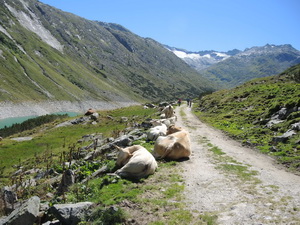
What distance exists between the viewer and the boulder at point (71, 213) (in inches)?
372

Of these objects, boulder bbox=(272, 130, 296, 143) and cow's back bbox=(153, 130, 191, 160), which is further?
boulder bbox=(272, 130, 296, 143)

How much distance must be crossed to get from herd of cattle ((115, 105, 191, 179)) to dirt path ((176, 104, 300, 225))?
3.87 ft

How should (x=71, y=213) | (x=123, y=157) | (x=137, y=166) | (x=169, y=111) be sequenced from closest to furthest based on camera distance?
(x=71, y=213)
(x=137, y=166)
(x=123, y=157)
(x=169, y=111)

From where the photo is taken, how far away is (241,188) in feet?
38.9

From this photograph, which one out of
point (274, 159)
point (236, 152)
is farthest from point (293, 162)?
point (236, 152)

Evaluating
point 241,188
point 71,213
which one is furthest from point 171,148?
point 71,213

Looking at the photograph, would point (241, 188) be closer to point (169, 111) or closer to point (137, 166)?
point (137, 166)

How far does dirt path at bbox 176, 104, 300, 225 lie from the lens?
8.96 meters

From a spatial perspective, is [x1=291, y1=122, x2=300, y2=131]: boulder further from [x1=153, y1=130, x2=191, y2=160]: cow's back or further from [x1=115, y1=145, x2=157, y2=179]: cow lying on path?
[x1=115, y1=145, x2=157, y2=179]: cow lying on path

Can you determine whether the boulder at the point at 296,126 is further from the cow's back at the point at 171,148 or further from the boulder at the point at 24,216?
the boulder at the point at 24,216

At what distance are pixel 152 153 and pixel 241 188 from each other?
22.6 ft

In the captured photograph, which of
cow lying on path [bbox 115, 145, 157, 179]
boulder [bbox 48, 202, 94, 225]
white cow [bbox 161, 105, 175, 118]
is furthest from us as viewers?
white cow [bbox 161, 105, 175, 118]

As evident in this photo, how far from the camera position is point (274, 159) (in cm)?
1803

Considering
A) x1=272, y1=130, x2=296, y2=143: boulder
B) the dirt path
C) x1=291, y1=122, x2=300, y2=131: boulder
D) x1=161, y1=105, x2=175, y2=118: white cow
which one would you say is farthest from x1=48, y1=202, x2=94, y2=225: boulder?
x1=161, y1=105, x2=175, y2=118: white cow
